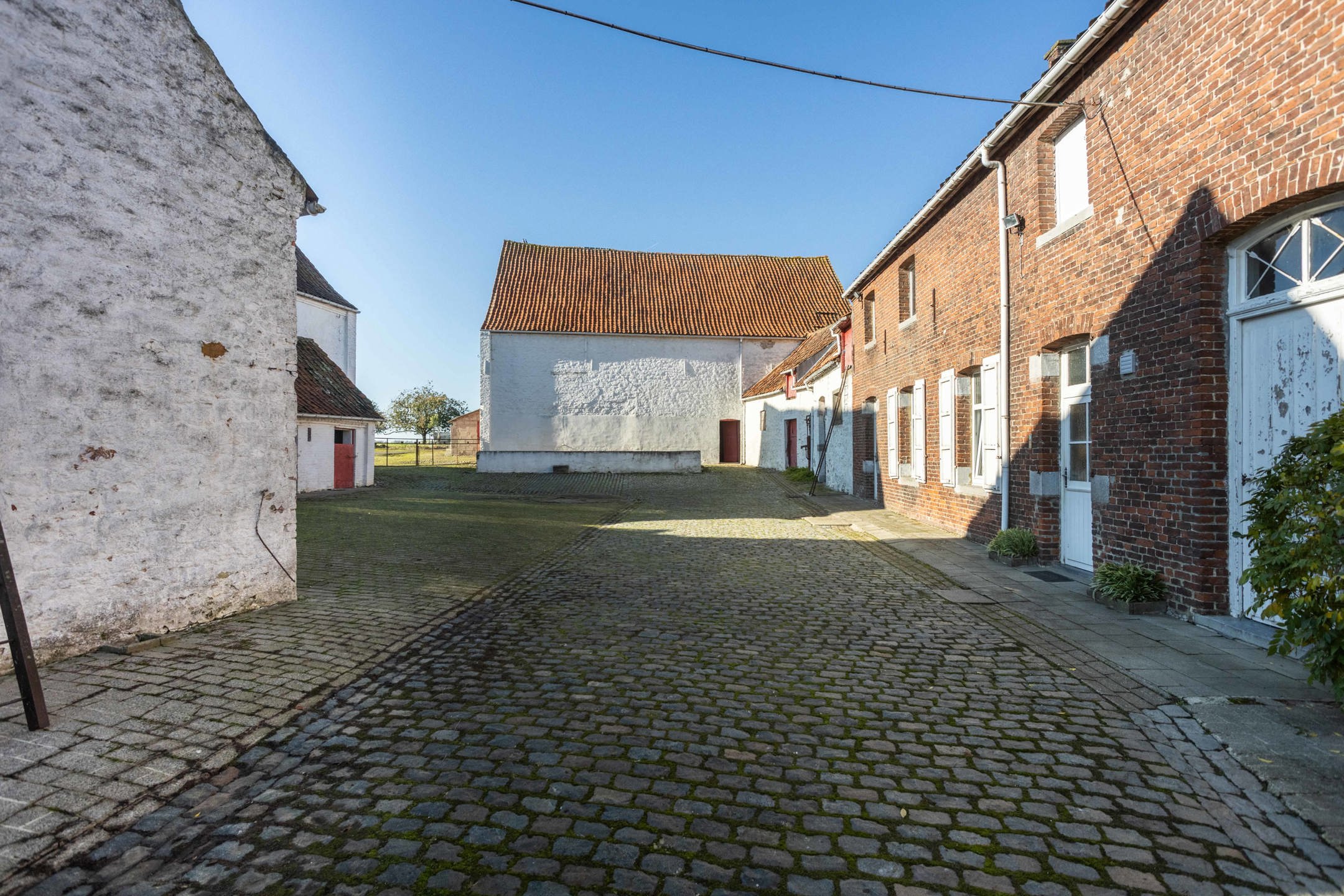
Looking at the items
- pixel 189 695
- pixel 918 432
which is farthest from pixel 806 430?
pixel 189 695

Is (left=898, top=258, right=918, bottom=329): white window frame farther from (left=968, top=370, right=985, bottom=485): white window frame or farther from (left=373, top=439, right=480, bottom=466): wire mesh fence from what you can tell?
(left=373, top=439, right=480, bottom=466): wire mesh fence

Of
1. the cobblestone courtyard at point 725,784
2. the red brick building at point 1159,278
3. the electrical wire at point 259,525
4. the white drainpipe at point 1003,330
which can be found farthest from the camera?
the white drainpipe at point 1003,330

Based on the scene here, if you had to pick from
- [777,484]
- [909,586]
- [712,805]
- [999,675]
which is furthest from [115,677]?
[777,484]

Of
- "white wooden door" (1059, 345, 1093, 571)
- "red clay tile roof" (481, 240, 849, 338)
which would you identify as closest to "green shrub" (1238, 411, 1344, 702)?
"white wooden door" (1059, 345, 1093, 571)

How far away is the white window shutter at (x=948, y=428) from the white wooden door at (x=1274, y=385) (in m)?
5.52

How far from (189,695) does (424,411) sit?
6786 centimetres

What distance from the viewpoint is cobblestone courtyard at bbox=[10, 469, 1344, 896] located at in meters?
2.63

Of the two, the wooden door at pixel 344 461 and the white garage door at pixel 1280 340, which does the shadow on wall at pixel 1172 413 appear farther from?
the wooden door at pixel 344 461

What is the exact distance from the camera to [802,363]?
84.4 feet

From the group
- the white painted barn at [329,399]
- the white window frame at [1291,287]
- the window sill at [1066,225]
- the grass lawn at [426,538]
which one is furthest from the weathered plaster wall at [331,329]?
the white window frame at [1291,287]

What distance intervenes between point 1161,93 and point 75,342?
28.3 feet

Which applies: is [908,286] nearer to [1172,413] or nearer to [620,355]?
[1172,413]

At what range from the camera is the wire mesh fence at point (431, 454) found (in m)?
38.6

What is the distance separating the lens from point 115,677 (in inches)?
→ 176
